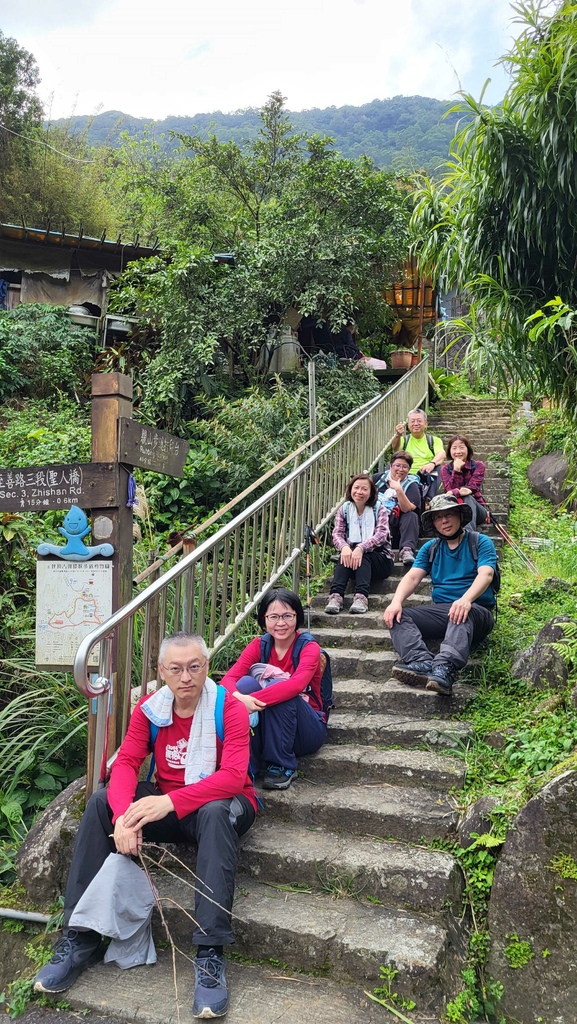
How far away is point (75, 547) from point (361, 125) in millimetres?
68862

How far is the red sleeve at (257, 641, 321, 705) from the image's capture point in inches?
134

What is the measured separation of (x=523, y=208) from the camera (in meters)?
3.97

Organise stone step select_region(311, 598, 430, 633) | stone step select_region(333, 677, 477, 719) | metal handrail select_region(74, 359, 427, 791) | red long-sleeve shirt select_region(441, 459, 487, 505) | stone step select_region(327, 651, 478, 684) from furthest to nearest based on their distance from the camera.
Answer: red long-sleeve shirt select_region(441, 459, 487, 505)
stone step select_region(311, 598, 430, 633)
stone step select_region(327, 651, 478, 684)
stone step select_region(333, 677, 477, 719)
metal handrail select_region(74, 359, 427, 791)

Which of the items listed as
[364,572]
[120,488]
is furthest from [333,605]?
[120,488]

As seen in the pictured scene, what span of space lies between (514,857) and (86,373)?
9.57 meters

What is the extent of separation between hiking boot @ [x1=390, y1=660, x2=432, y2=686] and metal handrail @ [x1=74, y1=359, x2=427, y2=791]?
1027 mm

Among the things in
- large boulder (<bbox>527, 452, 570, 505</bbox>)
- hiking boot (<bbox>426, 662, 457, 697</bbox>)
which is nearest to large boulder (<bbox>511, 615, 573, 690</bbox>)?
hiking boot (<bbox>426, 662, 457, 697</bbox>)

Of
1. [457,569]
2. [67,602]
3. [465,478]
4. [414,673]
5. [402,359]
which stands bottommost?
[414,673]

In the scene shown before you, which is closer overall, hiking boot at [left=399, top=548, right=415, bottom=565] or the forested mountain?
hiking boot at [left=399, top=548, right=415, bottom=565]

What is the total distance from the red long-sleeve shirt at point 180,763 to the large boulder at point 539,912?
3.58 feet

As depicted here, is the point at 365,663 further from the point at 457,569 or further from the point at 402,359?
the point at 402,359

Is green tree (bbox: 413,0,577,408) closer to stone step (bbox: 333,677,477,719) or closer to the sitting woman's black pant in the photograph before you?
the sitting woman's black pant

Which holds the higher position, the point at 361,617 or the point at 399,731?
the point at 361,617

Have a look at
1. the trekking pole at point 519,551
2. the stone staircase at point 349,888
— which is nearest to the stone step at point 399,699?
the stone staircase at point 349,888
